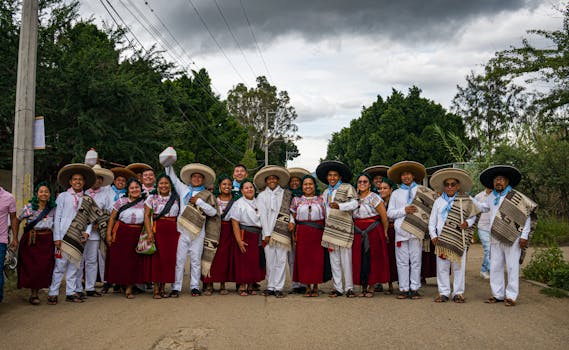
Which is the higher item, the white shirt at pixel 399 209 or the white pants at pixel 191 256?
the white shirt at pixel 399 209

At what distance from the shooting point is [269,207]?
8.66 m

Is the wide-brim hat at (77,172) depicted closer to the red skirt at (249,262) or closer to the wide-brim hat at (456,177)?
the red skirt at (249,262)

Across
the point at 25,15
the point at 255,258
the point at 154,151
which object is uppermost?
the point at 25,15

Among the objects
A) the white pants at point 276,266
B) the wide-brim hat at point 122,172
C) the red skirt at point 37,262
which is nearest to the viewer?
the red skirt at point 37,262

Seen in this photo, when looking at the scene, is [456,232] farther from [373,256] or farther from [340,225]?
[340,225]

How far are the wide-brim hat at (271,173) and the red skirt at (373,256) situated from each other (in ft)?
4.65

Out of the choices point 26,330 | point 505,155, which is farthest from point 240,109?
point 26,330

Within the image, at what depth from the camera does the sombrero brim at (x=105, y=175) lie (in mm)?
9273

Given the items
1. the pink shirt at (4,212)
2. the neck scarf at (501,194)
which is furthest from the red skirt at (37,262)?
the neck scarf at (501,194)

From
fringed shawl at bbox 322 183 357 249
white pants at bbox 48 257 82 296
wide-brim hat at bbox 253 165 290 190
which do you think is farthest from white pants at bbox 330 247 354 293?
white pants at bbox 48 257 82 296

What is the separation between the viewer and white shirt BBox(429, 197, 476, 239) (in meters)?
8.00

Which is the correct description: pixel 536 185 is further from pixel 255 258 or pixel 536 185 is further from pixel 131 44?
pixel 131 44

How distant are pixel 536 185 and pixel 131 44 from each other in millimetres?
15695

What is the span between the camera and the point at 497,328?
242 inches
